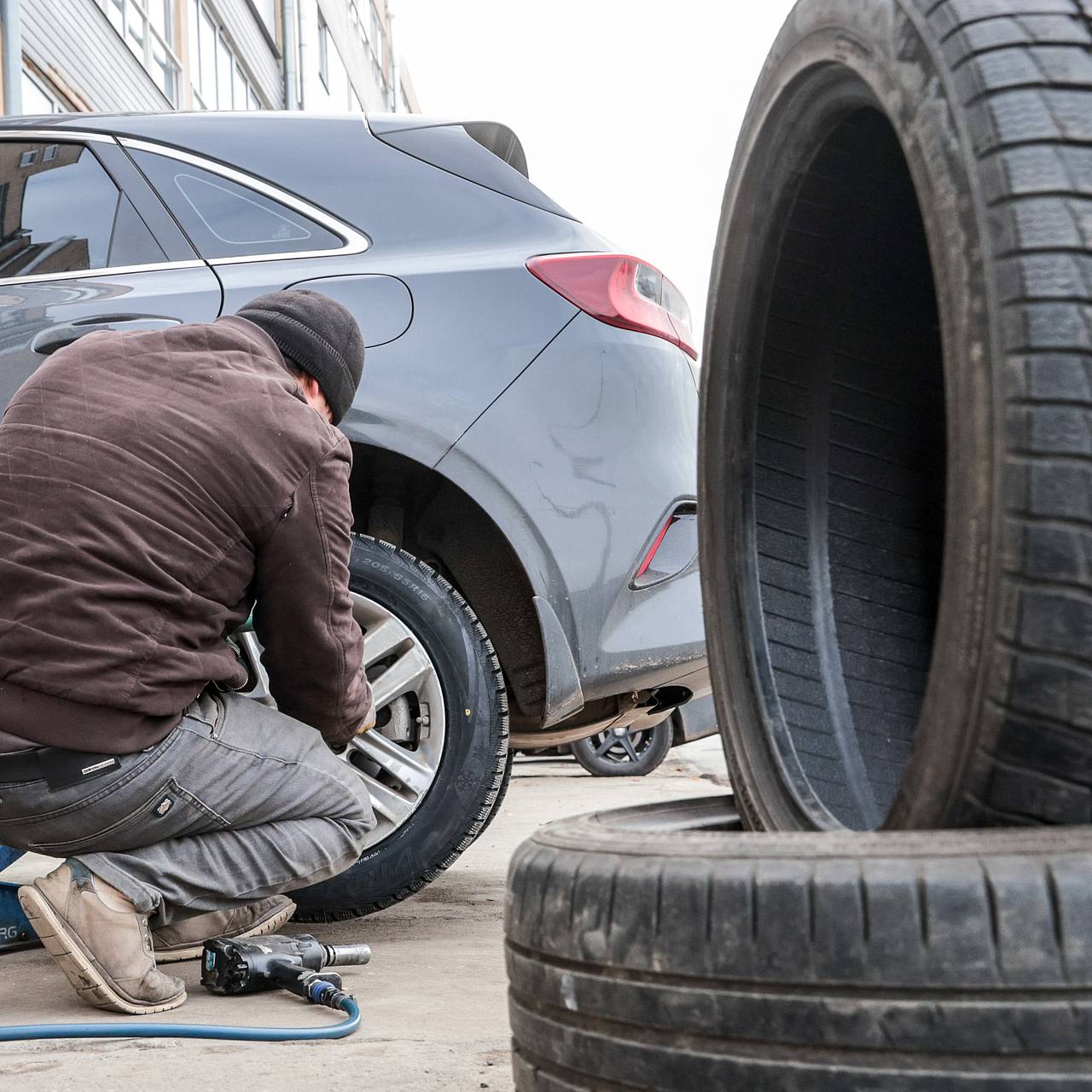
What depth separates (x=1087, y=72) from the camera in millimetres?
1043

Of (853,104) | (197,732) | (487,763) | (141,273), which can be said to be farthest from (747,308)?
(141,273)

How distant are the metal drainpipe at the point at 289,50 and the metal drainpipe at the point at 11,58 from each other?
10.6 meters

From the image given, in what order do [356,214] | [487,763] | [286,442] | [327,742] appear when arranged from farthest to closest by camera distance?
1. [356,214]
2. [487,763]
3. [327,742]
4. [286,442]

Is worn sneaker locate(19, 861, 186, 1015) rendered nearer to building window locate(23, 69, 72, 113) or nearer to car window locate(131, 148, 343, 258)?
car window locate(131, 148, 343, 258)

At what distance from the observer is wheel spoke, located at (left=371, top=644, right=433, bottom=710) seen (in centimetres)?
264

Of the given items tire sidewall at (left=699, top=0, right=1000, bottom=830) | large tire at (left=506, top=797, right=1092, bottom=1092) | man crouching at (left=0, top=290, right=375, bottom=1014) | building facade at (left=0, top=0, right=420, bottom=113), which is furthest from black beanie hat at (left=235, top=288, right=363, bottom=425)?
building facade at (left=0, top=0, right=420, bottom=113)

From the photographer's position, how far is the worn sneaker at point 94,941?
2000mm

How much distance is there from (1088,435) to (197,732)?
160 cm

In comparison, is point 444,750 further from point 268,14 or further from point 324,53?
point 324,53

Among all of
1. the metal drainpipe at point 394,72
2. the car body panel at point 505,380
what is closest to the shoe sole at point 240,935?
the car body panel at point 505,380

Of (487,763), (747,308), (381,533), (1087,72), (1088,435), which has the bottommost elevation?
(487,763)

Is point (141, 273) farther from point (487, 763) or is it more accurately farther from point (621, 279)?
point (487, 763)

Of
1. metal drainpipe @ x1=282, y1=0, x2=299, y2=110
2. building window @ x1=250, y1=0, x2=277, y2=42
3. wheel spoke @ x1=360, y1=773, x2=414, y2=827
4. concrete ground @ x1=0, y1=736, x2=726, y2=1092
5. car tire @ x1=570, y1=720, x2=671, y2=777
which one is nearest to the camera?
concrete ground @ x1=0, y1=736, x2=726, y2=1092

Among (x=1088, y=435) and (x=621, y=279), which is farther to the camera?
(x=621, y=279)
